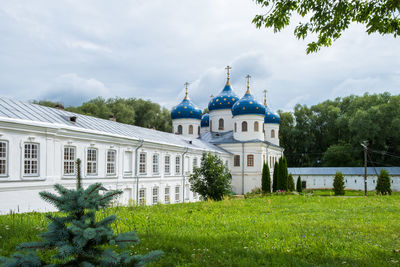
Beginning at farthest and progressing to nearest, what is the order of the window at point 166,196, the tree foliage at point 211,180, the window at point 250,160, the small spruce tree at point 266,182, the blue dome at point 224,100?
the blue dome at point 224,100, the window at point 250,160, the small spruce tree at point 266,182, the window at point 166,196, the tree foliage at point 211,180

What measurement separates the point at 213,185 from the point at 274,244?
1414 cm

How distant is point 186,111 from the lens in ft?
144

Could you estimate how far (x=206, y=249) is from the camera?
6.54 meters

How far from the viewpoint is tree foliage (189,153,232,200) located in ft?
69.7

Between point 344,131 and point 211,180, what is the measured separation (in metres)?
40.3

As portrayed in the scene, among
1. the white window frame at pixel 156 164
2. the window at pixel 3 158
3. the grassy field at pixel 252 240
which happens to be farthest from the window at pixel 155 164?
the grassy field at pixel 252 240

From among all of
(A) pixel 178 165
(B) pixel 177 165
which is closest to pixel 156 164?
(B) pixel 177 165

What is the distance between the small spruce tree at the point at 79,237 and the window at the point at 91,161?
16067 millimetres

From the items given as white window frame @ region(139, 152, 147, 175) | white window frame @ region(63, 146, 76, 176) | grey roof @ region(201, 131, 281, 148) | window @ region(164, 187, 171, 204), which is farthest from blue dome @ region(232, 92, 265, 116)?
white window frame @ region(63, 146, 76, 176)

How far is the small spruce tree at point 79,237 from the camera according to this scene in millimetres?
2791

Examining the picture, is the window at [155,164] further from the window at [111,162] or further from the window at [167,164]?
the window at [111,162]

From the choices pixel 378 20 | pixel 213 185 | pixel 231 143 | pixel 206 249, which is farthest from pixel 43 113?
pixel 231 143

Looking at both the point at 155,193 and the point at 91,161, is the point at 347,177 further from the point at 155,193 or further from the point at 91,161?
the point at 91,161

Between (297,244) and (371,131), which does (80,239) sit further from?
(371,131)
